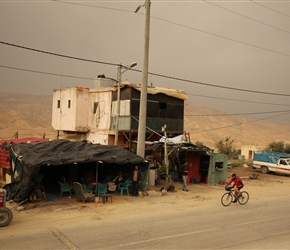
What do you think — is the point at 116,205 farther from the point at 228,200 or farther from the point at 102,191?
the point at 228,200

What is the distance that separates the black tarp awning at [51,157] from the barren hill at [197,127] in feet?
182

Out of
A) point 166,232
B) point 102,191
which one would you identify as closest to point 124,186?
point 102,191

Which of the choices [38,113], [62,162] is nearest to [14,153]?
[62,162]

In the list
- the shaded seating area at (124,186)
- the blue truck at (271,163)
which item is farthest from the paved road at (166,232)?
the blue truck at (271,163)

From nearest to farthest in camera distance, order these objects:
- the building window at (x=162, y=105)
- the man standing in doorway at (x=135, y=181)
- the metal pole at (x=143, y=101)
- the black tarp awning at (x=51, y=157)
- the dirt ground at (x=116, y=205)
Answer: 1. the dirt ground at (x=116, y=205)
2. the black tarp awning at (x=51, y=157)
3. the man standing in doorway at (x=135, y=181)
4. the metal pole at (x=143, y=101)
5. the building window at (x=162, y=105)

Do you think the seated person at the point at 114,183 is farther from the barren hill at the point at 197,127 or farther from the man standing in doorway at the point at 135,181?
the barren hill at the point at 197,127

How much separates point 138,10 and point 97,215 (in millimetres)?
14165

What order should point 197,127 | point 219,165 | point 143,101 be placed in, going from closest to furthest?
point 143,101 → point 219,165 → point 197,127

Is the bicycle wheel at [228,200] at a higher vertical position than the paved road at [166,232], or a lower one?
higher

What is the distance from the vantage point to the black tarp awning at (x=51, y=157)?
47.2 feet

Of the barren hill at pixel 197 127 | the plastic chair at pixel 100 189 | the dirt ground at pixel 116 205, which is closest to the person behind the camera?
the dirt ground at pixel 116 205

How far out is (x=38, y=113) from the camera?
17638cm

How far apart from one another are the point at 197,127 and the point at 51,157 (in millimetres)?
123749

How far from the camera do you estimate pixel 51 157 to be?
49.9 feet
